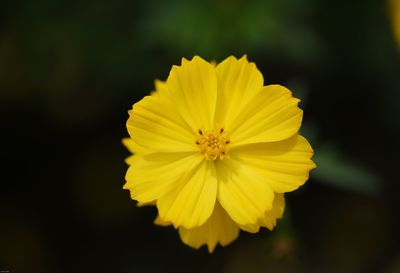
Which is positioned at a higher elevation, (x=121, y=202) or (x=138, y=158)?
(x=121, y=202)

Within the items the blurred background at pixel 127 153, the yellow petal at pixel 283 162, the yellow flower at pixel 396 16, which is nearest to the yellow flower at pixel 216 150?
the yellow petal at pixel 283 162

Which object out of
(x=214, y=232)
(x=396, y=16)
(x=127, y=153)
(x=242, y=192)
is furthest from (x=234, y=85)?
(x=127, y=153)

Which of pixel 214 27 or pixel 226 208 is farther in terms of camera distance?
pixel 214 27

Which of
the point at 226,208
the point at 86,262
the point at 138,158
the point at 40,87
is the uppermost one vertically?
the point at 40,87

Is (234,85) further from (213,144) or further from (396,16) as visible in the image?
(396,16)

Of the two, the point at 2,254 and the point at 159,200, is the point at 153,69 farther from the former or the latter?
the point at 159,200

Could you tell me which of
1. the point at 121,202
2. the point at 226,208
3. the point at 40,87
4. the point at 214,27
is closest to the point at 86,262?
the point at 121,202

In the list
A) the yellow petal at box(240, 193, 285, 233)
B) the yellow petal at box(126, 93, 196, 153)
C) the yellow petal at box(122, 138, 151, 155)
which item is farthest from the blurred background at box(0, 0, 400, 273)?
the yellow petal at box(240, 193, 285, 233)

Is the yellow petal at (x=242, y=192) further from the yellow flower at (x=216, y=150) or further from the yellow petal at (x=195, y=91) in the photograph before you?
the yellow petal at (x=195, y=91)

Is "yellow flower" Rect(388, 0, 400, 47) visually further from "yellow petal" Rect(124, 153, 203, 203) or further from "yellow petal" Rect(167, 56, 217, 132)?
"yellow petal" Rect(124, 153, 203, 203)
